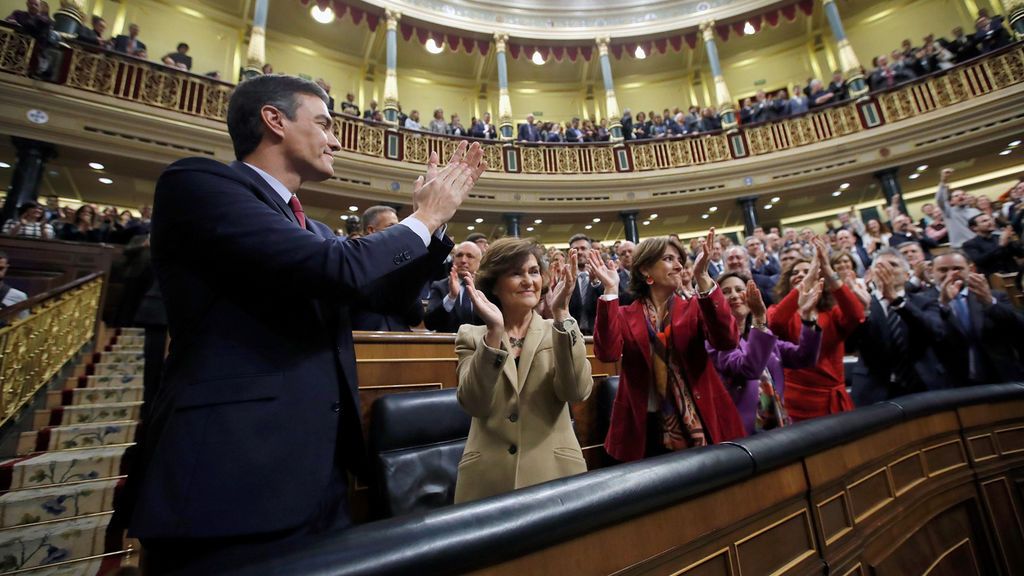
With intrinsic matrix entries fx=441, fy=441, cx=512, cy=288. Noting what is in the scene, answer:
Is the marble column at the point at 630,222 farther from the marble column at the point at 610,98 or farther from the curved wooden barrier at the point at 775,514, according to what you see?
the curved wooden barrier at the point at 775,514

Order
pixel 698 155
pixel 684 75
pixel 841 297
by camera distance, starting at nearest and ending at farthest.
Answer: pixel 841 297 → pixel 698 155 → pixel 684 75

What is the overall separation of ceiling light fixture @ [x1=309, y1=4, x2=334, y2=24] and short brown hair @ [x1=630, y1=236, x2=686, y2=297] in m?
9.86

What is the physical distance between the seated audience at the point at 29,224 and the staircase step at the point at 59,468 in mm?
3708

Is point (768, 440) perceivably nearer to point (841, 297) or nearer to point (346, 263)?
point (346, 263)

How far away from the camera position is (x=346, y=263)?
715mm

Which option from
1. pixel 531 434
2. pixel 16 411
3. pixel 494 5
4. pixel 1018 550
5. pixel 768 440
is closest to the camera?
pixel 768 440

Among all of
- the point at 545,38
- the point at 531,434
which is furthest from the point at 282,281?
the point at 545,38

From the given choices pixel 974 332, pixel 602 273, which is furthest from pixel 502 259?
pixel 974 332

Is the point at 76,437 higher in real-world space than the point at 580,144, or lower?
lower

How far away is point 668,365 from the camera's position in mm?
1544

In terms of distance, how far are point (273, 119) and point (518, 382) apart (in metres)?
0.86

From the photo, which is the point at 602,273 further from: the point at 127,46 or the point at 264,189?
the point at 127,46

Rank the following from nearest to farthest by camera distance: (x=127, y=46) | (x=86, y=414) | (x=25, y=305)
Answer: (x=25, y=305), (x=86, y=414), (x=127, y=46)

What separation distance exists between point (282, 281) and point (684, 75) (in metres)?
13.9
